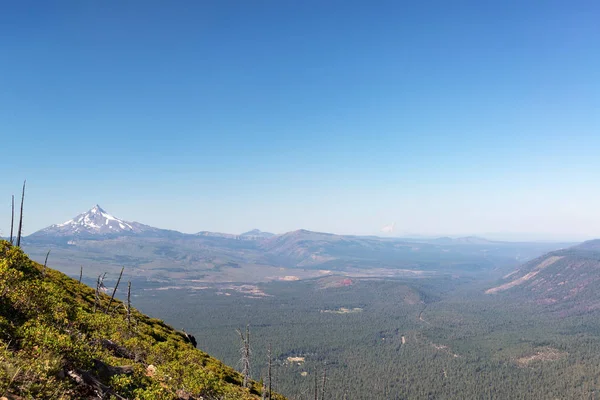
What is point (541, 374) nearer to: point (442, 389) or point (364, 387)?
point (442, 389)

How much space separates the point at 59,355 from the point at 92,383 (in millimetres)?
2220

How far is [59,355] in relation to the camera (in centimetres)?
1537

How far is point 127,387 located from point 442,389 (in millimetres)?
205425

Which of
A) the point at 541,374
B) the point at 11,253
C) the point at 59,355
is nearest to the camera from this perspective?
the point at 59,355

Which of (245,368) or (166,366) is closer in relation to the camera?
(166,366)

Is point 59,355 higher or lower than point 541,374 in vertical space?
higher

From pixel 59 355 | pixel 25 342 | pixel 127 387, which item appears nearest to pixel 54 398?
pixel 59 355

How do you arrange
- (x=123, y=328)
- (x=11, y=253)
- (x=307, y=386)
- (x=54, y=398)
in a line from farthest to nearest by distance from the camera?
(x=307, y=386), (x=123, y=328), (x=11, y=253), (x=54, y=398)

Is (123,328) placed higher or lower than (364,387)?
higher

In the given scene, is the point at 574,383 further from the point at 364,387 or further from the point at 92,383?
the point at 92,383

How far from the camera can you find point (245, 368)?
145ft

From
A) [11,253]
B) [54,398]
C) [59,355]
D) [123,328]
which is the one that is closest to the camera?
[54,398]

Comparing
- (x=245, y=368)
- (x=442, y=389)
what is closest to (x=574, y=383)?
(x=442, y=389)

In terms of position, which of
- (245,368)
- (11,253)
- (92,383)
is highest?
(11,253)
